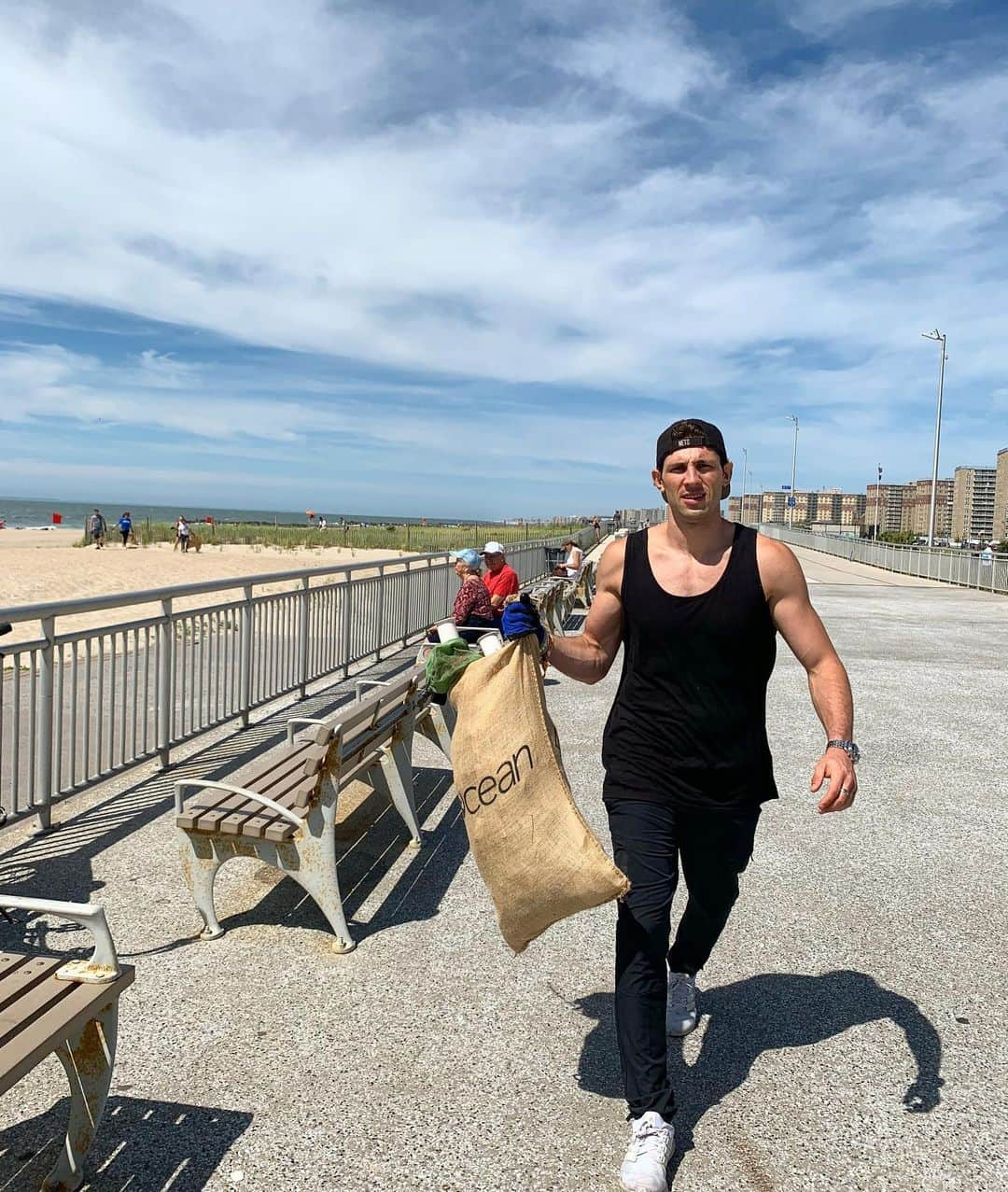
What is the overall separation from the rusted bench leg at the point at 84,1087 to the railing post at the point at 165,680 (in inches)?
148

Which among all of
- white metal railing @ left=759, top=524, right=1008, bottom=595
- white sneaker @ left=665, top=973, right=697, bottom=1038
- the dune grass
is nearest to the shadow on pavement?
white sneaker @ left=665, top=973, right=697, bottom=1038

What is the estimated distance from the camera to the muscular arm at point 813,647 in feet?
8.89

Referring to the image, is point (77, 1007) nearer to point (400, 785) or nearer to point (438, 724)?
point (400, 785)

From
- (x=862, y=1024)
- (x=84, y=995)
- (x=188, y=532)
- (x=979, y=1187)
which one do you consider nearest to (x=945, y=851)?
(x=862, y=1024)

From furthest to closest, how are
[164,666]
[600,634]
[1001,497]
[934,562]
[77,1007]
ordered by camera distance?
[1001,497] < [934,562] < [164,666] < [600,634] < [77,1007]

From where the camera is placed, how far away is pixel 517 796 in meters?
2.72

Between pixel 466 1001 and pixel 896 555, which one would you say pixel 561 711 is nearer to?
pixel 466 1001

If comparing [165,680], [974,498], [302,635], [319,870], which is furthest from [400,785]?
[974,498]

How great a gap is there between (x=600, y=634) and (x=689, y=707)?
39 cm

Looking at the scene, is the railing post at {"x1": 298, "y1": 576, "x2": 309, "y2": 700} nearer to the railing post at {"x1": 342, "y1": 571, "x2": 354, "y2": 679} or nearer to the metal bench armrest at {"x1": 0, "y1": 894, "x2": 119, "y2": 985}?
the railing post at {"x1": 342, "y1": 571, "x2": 354, "y2": 679}

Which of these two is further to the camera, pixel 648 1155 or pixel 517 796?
pixel 517 796

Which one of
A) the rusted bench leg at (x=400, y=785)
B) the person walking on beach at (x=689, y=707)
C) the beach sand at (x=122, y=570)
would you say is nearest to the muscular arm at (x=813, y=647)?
the person walking on beach at (x=689, y=707)

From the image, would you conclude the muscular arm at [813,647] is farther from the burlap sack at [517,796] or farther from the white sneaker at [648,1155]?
the white sneaker at [648,1155]

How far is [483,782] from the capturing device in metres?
2.76
